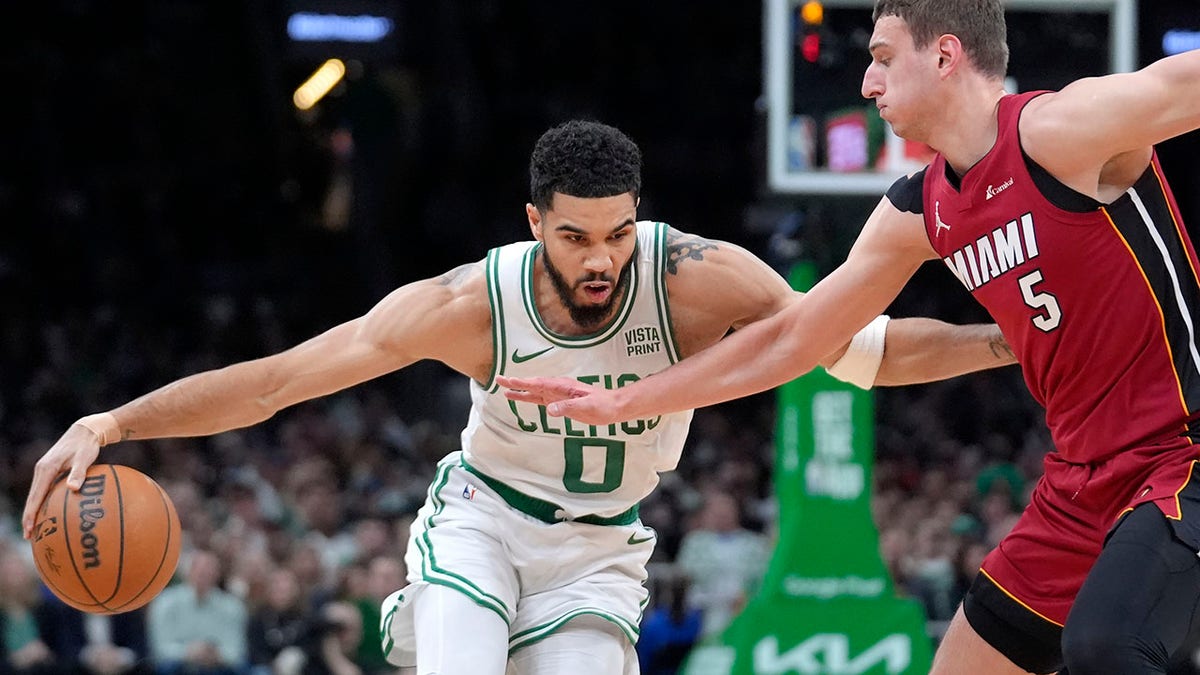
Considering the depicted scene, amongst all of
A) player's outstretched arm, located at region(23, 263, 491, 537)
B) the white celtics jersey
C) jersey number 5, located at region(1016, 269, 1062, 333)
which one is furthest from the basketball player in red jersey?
player's outstretched arm, located at region(23, 263, 491, 537)

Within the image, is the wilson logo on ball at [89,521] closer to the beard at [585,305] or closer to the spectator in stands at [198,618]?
the beard at [585,305]

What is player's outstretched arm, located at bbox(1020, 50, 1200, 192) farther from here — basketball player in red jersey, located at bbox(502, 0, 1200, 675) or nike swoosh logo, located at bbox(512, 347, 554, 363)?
nike swoosh logo, located at bbox(512, 347, 554, 363)

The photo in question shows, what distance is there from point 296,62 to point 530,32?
2729 millimetres

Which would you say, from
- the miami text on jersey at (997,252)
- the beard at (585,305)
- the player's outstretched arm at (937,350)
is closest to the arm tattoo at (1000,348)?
the player's outstretched arm at (937,350)

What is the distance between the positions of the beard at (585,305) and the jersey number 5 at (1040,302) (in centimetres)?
114

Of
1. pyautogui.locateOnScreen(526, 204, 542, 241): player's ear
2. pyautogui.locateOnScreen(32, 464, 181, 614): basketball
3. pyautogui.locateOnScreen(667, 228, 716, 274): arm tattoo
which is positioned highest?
pyautogui.locateOnScreen(526, 204, 542, 241): player's ear

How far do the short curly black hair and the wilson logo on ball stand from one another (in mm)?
1481

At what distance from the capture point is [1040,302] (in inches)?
150

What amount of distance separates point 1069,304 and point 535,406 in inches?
59.4

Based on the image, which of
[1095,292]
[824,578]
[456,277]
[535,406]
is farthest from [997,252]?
[824,578]

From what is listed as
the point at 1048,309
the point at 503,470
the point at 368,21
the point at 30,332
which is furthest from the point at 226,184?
the point at 1048,309

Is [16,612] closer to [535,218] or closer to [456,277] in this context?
[456,277]

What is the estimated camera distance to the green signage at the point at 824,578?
8.95m

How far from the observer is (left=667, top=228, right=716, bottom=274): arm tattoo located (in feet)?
15.0
